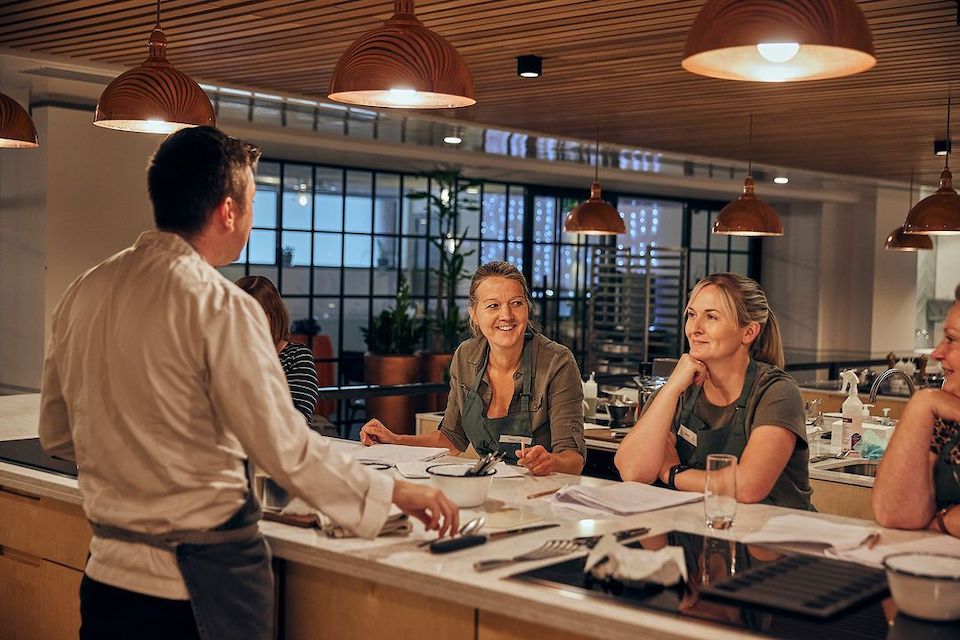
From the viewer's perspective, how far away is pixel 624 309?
41.3 ft

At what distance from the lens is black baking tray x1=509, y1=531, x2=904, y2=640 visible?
1.89 m

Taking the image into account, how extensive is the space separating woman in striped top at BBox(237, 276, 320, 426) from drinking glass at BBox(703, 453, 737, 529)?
1.66 m

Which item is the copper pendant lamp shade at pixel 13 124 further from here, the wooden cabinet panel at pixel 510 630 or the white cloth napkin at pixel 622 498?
the wooden cabinet panel at pixel 510 630

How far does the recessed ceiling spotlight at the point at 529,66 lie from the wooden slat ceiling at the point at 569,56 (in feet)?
0.17

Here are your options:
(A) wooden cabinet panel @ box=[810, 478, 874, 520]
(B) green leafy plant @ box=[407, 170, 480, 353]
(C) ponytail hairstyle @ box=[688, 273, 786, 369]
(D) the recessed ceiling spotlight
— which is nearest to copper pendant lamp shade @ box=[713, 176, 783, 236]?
(D) the recessed ceiling spotlight

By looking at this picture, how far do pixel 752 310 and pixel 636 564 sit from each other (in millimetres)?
1390

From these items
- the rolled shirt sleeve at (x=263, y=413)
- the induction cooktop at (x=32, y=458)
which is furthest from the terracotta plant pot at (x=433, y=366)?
the rolled shirt sleeve at (x=263, y=413)

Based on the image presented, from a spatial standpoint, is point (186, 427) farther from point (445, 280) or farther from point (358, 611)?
point (445, 280)

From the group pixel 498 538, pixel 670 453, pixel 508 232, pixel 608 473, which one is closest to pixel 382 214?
pixel 508 232

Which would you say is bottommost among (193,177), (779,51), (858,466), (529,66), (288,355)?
(858,466)

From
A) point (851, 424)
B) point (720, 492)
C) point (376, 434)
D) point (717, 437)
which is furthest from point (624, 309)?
point (720, 492)

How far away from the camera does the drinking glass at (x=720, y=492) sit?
2535 millimetres

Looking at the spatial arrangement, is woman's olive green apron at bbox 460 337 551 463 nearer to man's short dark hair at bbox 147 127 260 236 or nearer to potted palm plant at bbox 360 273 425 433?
man's short dark hair at bbox 147 127 260 236

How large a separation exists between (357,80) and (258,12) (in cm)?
211
